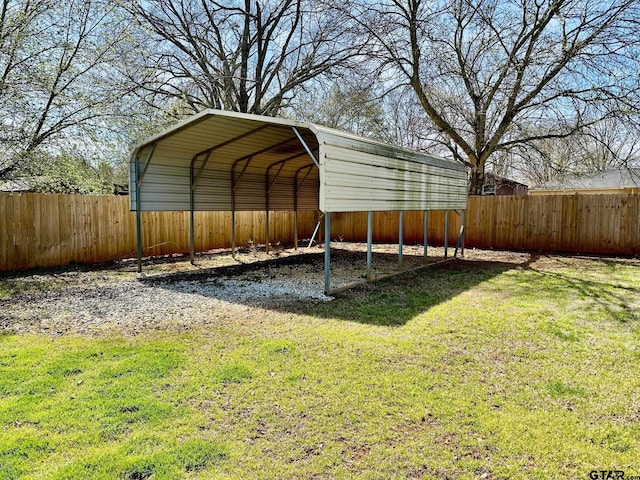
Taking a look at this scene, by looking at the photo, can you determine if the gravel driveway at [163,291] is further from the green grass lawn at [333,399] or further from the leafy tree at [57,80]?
Result: the leafy tree at [57,80]

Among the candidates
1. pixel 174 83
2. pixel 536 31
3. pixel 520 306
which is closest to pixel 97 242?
pixel 174 83

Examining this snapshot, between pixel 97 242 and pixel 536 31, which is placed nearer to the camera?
pixel 97 242

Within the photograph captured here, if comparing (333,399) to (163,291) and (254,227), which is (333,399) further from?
(254,227)

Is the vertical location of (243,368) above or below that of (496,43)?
below

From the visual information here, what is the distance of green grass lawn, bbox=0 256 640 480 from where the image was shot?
2082 millimetres

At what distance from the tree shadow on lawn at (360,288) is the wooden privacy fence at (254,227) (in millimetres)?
2348

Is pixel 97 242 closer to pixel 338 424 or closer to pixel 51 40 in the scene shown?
pixel 51 40

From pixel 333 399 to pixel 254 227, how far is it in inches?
413

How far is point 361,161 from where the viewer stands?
19.4 feet

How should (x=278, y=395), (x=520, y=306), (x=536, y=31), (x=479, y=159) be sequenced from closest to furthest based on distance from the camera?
(x=278, y=395) < (x=520, y=306) < (x=536, y=31) < (x=479, y=159)

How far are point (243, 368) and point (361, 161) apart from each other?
371 cm

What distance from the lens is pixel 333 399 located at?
2.75 metres

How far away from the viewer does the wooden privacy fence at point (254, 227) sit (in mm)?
8000

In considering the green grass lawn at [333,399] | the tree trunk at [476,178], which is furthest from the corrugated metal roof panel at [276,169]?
the tree trunk at [476,178]
